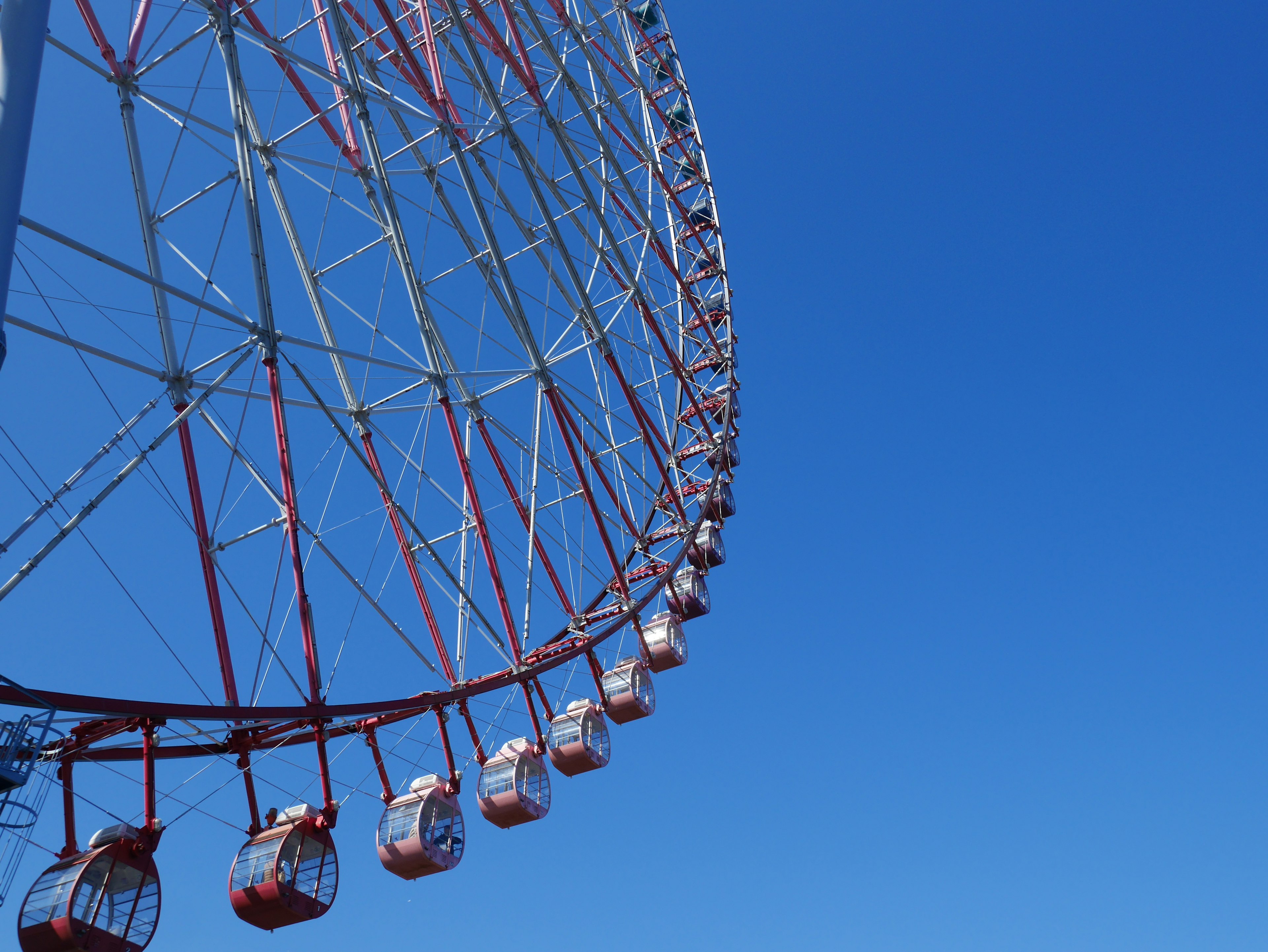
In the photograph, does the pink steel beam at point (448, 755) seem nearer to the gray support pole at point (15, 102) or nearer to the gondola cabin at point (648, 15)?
the gray support pole at point (15, 102)

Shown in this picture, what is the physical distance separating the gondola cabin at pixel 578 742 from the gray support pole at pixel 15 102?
16272 millimetres

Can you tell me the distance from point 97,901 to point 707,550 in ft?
81.0

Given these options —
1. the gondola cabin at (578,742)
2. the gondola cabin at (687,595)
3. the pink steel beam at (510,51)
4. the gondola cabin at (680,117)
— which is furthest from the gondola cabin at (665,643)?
the gondola cabin at (680,117)

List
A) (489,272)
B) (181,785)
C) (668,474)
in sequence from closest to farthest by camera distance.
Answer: (181,785), (489,272), (668,474)

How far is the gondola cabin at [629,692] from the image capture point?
88.0ft

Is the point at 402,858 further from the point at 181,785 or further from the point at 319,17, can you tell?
the point at 319,17

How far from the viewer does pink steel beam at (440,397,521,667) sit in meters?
21.2

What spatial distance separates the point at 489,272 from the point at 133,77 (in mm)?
7477

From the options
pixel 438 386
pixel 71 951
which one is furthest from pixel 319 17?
pixel 71 951

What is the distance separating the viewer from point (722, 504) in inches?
1455

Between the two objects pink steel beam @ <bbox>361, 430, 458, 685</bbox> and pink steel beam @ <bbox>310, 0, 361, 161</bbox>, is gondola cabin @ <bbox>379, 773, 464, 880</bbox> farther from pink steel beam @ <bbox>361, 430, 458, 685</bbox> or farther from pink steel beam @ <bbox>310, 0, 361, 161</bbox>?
pink steel beam @ <bbox>310, 0, 361, 161</bbox>

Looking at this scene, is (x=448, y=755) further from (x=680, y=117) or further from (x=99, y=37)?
(x=680, y=117)

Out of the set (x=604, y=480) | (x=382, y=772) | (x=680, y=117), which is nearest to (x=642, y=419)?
(x=604, y=480)

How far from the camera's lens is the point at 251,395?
19.8m
